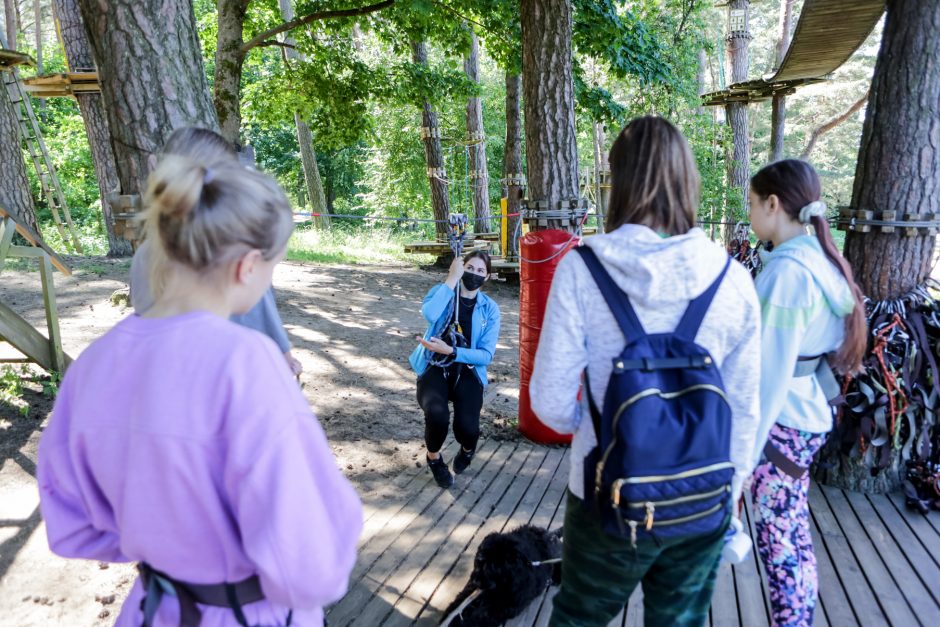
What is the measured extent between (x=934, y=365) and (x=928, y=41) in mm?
1837

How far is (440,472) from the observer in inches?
149

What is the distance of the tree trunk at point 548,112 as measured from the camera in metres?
5.36

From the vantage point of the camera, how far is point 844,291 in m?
2.07

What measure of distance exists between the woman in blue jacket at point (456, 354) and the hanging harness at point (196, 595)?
247 cm

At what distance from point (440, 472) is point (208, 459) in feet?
9.54

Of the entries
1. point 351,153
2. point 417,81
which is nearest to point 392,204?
point 351,153

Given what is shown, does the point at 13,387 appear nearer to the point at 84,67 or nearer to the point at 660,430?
the point at 660,430

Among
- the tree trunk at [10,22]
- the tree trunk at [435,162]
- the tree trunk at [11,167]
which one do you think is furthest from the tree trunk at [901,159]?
the tree trunk at [10,22]

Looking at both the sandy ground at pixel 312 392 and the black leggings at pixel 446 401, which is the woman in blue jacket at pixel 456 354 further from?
the sandy ground at pixel 312 392

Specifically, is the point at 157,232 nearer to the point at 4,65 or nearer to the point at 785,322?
the point at 785,322

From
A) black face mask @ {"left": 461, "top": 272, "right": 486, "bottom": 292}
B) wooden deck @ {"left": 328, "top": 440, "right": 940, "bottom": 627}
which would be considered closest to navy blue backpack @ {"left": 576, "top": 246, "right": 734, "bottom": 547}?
wooden deck @ {"left": 328, "top": 440, "right": 940, "bottom": 627}

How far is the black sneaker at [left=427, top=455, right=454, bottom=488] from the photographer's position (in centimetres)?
379

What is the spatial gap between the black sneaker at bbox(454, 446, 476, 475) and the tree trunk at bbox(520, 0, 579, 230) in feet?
8.15

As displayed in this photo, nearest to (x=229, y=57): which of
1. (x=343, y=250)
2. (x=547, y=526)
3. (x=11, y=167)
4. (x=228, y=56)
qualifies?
(x=228, y=56)
